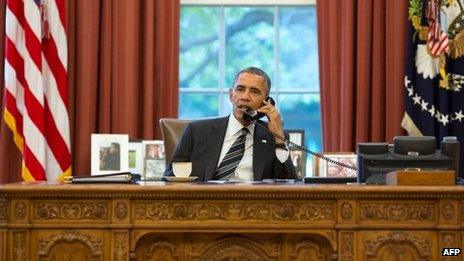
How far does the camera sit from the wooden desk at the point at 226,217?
3225mm

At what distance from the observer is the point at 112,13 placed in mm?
5586

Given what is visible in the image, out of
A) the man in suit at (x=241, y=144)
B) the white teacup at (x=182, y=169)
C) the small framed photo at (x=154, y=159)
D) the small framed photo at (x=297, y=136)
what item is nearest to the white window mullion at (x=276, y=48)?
the small framed photo at (x=297, y=136)

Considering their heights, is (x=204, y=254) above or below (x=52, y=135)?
below

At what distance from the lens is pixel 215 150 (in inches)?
173

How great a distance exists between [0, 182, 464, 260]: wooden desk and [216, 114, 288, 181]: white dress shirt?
1072 millimetres

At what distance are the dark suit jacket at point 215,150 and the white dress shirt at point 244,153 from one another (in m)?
0.03

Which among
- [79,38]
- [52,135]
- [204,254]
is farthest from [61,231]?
[79,38]

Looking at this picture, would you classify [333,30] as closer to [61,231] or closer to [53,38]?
[53,38]

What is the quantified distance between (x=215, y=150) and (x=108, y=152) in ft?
3.81

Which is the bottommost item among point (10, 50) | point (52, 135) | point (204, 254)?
point (204, 254)

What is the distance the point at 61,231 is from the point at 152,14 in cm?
261

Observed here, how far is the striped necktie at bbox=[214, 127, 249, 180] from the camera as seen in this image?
4.32 m

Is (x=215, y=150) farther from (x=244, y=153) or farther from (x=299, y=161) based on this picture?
(x=299, y=161)

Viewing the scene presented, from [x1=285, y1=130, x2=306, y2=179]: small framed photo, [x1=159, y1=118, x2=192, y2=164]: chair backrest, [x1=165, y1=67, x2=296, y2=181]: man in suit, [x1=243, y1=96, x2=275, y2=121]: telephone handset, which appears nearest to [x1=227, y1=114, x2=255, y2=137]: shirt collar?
[x1=165, y1=67, x2=296, y2=181]: man in suit
